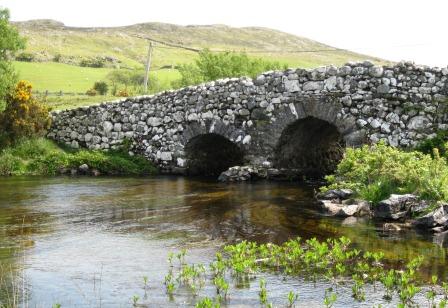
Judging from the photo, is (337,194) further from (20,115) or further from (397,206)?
(20,115)

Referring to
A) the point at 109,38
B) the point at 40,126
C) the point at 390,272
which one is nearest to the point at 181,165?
the point at 40,126

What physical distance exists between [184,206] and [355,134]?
24.5 ft

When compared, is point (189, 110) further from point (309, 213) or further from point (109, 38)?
point (109, 38)

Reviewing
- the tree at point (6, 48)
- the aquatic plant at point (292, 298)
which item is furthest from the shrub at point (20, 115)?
the aquatic plant at point (292, 298)

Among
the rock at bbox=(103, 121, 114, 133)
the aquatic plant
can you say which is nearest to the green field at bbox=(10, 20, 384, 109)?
the rock at bbox=(103, 121, 114, 133)

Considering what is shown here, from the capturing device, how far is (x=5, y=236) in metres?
13.8

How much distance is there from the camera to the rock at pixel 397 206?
15273 mm

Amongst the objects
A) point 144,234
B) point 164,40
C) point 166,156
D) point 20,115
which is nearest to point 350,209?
point 144,234

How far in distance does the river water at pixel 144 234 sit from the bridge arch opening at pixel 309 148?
104 inches

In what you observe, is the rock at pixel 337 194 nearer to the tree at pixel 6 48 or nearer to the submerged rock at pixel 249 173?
the submerged rock at pixel 249 173

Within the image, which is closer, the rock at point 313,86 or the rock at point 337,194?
the rock at point 337,194

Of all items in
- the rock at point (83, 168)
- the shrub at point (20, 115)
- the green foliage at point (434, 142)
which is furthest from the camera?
the shrub at point (20, 115)

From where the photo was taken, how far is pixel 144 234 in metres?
14.1

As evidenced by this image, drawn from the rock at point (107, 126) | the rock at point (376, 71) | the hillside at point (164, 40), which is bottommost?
the rock at point (107, 126)
